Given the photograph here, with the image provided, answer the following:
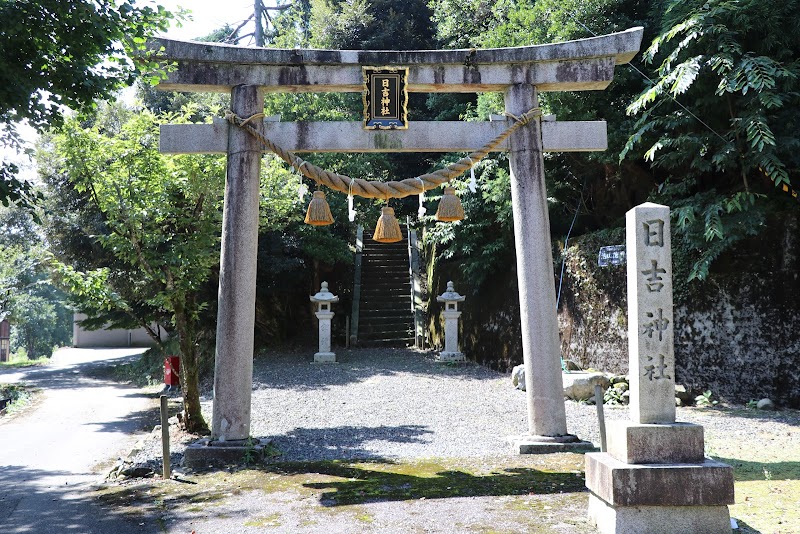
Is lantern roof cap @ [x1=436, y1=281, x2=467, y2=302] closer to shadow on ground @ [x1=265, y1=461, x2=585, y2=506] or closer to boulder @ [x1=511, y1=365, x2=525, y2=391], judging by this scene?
boulder @ [x1=511, y1=365, x2=525, y2=391]

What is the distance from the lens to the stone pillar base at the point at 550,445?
633cm

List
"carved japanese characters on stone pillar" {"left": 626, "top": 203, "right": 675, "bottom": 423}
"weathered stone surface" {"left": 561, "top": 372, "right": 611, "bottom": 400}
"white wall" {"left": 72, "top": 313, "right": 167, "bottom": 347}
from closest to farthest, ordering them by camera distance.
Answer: "carved japanese characters on stone pillar" {"left": 626, "top": 203, "right": 675, "bottom": 423} → "weathered stone surface" {"left": 561, "top": 372, "right": 611, "bottom": 400} → "white wall" {"left": 72, "top": 313, "right": 167, "bottom": 347}

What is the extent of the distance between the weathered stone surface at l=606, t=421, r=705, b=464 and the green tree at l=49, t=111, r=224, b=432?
622cm

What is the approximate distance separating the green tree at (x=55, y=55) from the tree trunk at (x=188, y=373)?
3134 millimetres

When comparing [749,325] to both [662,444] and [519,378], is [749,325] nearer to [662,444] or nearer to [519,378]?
[519,378]

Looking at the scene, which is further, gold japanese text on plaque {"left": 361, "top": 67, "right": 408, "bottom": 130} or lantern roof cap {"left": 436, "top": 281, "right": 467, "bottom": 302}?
lantern roof cap {"left": 436, "top": 281, "right": 467, "bottom": 302}

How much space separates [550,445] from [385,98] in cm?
402

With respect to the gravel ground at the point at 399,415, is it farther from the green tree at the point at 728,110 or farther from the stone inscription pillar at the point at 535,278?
the green tree at the point at 728,110

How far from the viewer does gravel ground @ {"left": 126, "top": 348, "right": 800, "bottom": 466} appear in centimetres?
736

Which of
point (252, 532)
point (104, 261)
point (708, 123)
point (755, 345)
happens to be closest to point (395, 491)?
point (252, 532)

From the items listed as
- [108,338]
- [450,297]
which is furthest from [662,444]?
[108,338]

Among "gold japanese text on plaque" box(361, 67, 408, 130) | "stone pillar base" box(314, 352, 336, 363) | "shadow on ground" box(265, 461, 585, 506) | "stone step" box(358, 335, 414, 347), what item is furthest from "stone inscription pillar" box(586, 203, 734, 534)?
"stone step" box(358, 335, 414, 347)

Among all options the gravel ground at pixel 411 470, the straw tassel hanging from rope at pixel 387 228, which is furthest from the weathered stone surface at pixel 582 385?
the straw tassel hanging from rope at pixel 387 228

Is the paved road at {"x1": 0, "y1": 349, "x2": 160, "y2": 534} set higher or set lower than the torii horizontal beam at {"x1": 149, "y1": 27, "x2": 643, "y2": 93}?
lower
